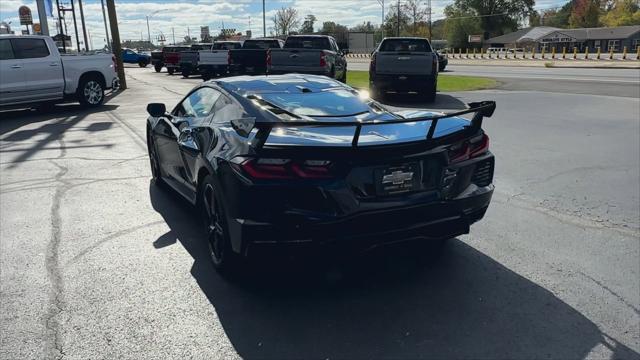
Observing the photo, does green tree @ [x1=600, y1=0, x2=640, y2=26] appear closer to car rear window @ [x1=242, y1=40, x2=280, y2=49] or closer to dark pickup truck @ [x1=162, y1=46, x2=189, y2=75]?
dark pickup truck @ [x1=162, y1=46, x2=189, y2=75]

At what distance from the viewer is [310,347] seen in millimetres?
3078

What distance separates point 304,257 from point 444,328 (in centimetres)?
99

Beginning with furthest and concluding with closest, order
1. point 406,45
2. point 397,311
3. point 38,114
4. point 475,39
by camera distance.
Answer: point 475,39 < point 406,45 < point 38,114 < point 397,311

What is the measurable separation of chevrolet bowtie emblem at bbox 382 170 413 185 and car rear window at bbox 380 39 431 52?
13.8m

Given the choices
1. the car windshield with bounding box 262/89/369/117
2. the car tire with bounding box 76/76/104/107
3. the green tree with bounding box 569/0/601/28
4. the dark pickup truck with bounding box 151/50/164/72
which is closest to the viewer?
the car windshield with bounding box 262/89/369/117

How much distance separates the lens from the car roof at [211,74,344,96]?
472cm

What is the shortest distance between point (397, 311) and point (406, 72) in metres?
12.4

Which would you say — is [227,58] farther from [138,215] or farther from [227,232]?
[227,232]

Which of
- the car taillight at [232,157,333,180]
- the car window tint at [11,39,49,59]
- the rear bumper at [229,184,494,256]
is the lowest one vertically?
the rear bumper at [229,184,494,256]

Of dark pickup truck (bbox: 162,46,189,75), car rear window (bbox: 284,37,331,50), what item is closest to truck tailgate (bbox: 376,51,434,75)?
car rear window (bbox: 284,37,331,50)

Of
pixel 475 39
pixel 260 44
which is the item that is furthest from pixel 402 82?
pixel 475 39

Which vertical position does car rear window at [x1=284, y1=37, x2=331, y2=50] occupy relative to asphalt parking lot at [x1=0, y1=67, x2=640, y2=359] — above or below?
above

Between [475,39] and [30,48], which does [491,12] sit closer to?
[475,39]

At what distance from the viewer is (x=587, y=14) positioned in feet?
360
